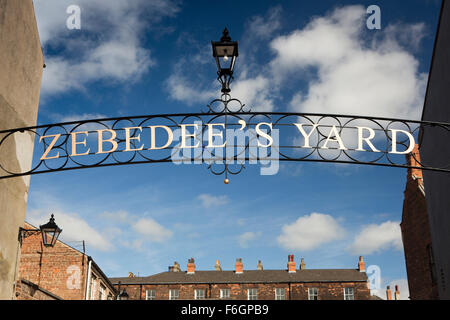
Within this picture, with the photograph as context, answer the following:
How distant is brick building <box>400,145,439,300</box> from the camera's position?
22281mm

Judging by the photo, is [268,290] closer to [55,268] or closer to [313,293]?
[313,293]

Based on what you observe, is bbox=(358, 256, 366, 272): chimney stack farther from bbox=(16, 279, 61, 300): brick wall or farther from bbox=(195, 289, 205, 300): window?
bbox=(16, 279, 61, 300): brick wall

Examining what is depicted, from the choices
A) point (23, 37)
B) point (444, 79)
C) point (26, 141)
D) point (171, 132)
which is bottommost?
point (171, 132)

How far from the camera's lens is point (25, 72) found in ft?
32.0

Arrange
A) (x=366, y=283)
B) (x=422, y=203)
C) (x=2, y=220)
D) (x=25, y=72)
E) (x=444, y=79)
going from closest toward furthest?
A: (x=2, y=220) → (x=444, y=79) → (x=25, y=72) → (x=422, y=203) → (x=366, y=283)

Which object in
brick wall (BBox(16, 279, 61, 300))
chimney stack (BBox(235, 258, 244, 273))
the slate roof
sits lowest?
brick wall (BBox(16, 279, 61, 300))

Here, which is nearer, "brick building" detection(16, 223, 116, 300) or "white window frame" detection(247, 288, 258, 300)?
"brick building" detection(16, 223, 116, 300)

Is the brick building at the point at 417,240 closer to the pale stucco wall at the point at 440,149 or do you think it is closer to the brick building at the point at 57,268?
the pale stucco wall at the point at 440,149

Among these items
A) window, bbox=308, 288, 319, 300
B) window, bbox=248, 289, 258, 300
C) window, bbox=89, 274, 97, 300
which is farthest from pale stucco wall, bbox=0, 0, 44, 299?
window, bbox=308, 288, 319, 300

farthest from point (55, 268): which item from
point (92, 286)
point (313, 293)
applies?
point (313, 293)
